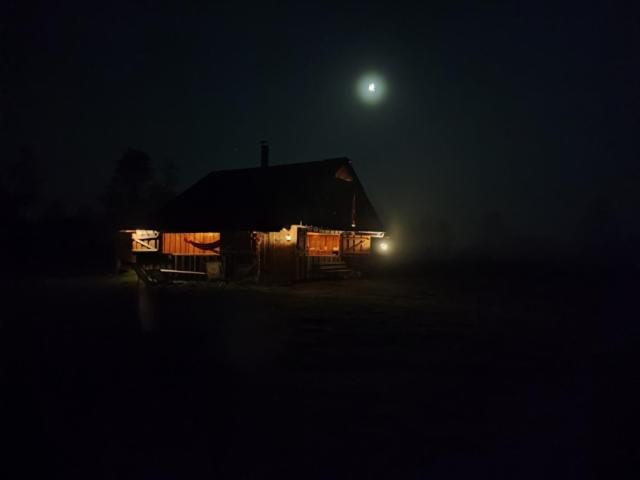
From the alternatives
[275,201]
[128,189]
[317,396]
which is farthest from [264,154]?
[128,189]

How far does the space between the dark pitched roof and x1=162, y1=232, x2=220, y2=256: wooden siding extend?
57cm

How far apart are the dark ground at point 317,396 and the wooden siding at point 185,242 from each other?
11124 millimetres

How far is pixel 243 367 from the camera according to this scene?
6.46 meters

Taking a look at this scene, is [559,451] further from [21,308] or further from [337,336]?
[21,308]

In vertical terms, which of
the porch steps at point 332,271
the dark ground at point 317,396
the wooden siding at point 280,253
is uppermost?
the wooden siding at point 280,253

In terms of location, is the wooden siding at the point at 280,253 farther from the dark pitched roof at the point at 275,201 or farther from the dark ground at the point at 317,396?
the dark ground at the point at 317,396

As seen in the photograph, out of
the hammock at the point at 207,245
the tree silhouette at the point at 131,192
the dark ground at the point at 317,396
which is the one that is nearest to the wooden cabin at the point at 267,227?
the hammock at the point at 207,245

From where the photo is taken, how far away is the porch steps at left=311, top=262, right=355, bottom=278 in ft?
73.7

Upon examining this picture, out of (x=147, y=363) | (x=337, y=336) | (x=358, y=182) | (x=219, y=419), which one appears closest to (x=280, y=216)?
(x=358, y=182)

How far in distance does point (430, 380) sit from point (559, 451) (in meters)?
2.07

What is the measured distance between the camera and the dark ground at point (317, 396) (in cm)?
379

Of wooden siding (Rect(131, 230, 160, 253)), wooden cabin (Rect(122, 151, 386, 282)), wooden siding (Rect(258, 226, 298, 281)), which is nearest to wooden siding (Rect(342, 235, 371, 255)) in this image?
wooden cabin (Rect(122, 151, 386, 282))

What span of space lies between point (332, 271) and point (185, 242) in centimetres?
828

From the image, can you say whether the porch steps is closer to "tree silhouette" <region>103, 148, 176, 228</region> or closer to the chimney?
the chimney
